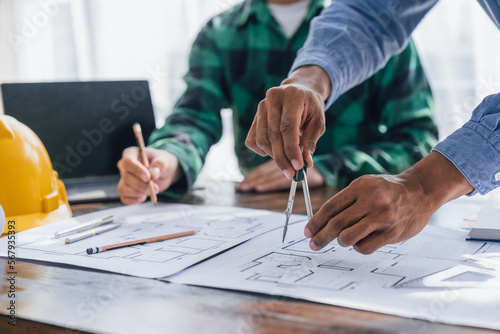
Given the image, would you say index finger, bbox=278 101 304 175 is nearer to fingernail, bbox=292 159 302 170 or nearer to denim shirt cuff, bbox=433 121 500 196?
fingernail, bbox=292 159 302 170

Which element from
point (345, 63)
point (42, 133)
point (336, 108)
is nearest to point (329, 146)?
point (336, 108)

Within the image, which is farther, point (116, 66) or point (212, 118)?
point (116, 66)

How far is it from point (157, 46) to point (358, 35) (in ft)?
5.67

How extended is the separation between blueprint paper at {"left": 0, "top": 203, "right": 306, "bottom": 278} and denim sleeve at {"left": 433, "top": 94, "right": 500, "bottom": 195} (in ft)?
0.95

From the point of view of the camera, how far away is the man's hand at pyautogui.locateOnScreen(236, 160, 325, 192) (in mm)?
1095

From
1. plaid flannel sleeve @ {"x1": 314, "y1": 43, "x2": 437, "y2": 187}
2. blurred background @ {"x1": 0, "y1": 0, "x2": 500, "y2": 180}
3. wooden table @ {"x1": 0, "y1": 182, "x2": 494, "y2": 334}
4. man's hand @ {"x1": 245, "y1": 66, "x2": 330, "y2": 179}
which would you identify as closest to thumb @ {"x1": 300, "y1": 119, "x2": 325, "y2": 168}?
man's hand @ {"x1": 245, "y1": 66, "x2": 330, "y2": 179}

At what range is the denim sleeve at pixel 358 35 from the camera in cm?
90

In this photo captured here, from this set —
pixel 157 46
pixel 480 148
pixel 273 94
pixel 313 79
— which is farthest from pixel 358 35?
pixel 157 46

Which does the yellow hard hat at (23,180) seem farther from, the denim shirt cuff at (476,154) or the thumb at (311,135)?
the denim shirt cuff at (476,154)

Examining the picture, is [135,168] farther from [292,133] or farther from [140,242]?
[292,133]

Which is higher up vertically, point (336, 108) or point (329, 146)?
point (336, 108)

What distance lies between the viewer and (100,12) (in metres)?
2.65

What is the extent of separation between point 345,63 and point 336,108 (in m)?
0.48

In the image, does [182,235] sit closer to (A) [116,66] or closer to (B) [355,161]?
(B) [355,161]
